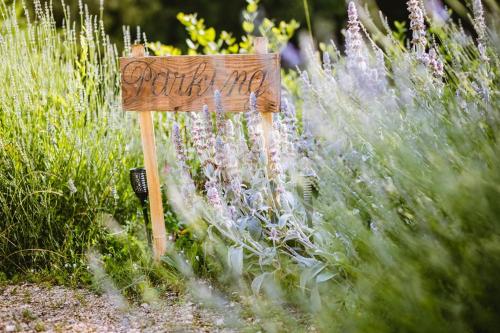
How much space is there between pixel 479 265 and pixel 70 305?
1990mm

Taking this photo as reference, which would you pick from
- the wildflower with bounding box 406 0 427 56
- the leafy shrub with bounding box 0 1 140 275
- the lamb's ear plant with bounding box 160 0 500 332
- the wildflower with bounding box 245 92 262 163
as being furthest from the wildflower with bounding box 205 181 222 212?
the wildflower with bounding box 406 0 427 56

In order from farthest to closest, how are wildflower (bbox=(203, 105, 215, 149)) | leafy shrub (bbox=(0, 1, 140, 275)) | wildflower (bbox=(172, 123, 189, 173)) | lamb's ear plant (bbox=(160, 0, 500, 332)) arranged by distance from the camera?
leafy shrub (bbox=(0, 1, 140, 275)), wildflower (bbox=(172, 123, 189, 173)), wildflower (bbox=(203, 105, 215, 149)), lamb's ear plant (bbox=(160, 0, 500, 332))

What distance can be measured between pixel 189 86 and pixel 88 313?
1.18 meters

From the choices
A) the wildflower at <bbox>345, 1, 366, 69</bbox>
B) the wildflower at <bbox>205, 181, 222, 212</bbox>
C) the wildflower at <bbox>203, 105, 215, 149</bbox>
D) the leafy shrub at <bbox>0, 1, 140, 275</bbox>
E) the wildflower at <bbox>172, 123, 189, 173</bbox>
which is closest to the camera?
the wildflower at <bbox>205, 181, 222, 212</bbox>

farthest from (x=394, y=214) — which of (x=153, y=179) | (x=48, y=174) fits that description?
(x=48, y=174)

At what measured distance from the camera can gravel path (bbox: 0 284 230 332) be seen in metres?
2.75

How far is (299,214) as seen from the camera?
9.66 ft

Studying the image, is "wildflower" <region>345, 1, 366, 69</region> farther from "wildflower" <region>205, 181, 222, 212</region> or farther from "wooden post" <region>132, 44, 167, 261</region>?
"wooden post" <region>132, 44, 167, 261</region>

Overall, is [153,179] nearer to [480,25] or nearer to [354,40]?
[354,40]

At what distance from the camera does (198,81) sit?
3238 millimetres

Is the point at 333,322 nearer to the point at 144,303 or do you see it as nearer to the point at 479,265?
the point at 479,265

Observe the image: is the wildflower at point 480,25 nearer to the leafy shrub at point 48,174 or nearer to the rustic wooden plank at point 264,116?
the rustic wooden plank at point 264,116

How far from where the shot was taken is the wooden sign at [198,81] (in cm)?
307

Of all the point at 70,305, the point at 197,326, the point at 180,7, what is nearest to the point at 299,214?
the point at 197,326
